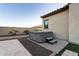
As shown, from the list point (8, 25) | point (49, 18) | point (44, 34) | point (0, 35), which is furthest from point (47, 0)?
point (0, 35)

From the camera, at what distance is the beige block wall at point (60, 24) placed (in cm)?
858

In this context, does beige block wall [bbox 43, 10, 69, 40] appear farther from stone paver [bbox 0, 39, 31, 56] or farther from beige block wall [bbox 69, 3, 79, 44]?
stone paver [bbox 0, 39, 31, 56]

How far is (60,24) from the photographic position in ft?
31.0

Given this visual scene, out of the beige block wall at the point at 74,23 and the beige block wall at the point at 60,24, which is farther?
the beige block wall at the point at 60,24

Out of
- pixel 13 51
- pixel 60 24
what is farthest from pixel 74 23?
pixel 13 51

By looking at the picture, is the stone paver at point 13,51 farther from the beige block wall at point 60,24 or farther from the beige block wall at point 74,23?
the beige block wall at point 60,24

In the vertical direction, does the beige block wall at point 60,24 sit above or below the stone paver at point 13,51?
above

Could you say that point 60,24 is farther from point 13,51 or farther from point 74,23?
point 13,51

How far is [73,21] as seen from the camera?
7.28 metres

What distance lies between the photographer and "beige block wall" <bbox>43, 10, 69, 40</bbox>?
8.58 m

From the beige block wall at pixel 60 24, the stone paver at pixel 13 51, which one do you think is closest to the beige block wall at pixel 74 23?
the beige block wall at pixel 60 24

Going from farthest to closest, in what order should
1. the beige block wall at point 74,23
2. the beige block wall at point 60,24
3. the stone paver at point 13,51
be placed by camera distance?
the beige block wall at point 60,24, the beige block wall at point 74,23, the stone paver at point 13,51

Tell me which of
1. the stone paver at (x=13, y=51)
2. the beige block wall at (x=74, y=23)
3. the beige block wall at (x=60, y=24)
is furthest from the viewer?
the beige block wall at (x=60, y=24)

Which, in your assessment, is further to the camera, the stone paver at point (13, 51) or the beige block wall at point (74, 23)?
the beige block wall at point (74, 23)
